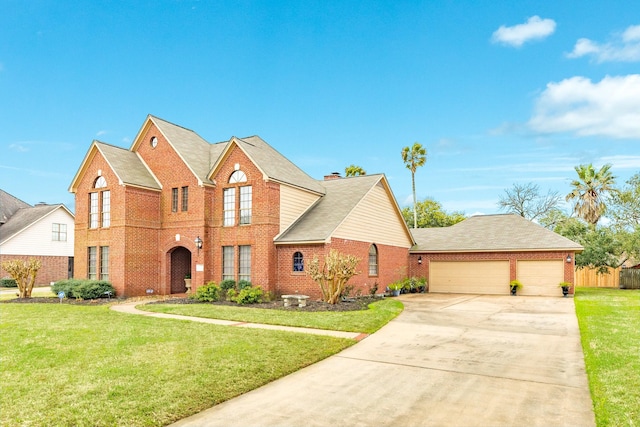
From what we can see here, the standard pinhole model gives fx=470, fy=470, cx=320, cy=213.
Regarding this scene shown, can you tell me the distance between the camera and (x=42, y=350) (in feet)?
31.0

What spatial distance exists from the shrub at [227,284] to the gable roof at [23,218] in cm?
2227

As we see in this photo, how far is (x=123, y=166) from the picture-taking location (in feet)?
75.0

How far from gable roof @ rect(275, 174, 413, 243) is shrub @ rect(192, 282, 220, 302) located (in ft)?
11.0

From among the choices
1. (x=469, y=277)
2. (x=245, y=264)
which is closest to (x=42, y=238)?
(x=245, y=264)

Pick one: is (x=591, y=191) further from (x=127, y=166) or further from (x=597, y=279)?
(x=127, y=166)

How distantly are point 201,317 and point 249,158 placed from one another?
8334 millimetres

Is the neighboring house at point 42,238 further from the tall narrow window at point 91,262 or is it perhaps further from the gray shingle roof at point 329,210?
the gray shingle roof at point 329,210

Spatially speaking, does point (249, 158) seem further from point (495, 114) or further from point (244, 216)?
point (495, 114)

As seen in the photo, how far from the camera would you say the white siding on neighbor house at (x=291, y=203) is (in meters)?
21.4

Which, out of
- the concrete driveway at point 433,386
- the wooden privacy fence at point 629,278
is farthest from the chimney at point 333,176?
the wooden privacy fence at point 629,278

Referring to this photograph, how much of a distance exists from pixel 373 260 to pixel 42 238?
2677cm

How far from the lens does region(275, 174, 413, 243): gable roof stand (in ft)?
66.3

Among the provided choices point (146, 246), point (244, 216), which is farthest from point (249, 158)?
point (146, 246)

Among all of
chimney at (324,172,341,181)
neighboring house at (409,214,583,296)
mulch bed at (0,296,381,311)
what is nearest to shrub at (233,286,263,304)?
mulch bed at (0,296,381,311)
